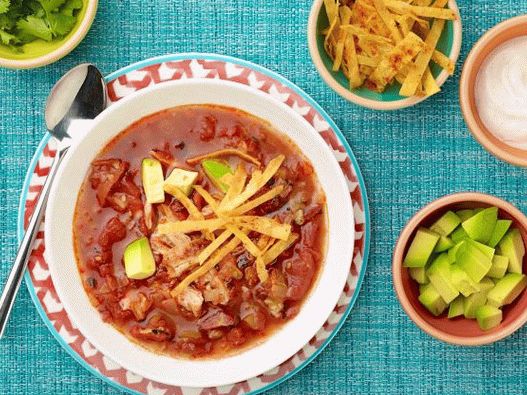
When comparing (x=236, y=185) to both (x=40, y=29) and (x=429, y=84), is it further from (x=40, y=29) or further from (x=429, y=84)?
(x=40, y=29)

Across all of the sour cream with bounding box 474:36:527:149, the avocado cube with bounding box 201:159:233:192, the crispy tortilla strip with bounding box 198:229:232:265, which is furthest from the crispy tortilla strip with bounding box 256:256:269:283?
the sour cream with bounding box 474:36:527:149

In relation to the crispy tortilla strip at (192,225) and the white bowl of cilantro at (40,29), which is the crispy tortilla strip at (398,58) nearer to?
the crispy tortilla strip at (192,225)

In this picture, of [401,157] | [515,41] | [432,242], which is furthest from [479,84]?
[432,242]

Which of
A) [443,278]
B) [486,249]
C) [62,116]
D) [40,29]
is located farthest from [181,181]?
[486,249]

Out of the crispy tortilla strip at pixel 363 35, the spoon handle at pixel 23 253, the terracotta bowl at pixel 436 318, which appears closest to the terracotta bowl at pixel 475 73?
the terracotta bowl at pixel 436 318

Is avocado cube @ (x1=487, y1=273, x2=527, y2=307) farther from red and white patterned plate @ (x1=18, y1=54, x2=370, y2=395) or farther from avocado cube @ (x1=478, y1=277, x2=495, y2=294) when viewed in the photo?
red and white patterned plate @ (x1=18, y1=54, x2=370, y2=395)

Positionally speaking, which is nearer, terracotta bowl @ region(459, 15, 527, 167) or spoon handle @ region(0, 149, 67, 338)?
terracotta bowl @ region(459, 15, 527, 167)
